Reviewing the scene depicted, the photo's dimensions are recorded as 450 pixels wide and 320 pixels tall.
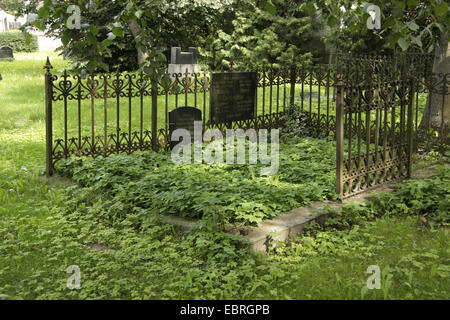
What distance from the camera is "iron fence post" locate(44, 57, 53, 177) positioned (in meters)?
7.64

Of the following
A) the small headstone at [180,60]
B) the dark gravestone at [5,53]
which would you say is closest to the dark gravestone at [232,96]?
the small headstone at [180,60]

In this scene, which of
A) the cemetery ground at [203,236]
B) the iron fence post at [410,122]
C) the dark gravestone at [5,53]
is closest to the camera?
the cemetery ground at [203,236]

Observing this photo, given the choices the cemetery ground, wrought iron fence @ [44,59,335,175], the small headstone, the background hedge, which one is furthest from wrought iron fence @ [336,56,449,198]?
the background hedge

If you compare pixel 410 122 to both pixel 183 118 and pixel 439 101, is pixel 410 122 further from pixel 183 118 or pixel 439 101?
pixel 183 118

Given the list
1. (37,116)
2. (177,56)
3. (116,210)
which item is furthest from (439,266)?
(177,56)

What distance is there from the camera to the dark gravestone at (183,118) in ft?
29.7

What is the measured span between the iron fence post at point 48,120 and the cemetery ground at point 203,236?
0.22 metres

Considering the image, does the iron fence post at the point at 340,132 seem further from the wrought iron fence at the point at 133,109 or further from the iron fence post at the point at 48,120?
the iron fence post at the point at 48,120

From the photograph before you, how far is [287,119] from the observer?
35.8 feet

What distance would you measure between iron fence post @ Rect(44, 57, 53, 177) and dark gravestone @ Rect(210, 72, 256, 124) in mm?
2888

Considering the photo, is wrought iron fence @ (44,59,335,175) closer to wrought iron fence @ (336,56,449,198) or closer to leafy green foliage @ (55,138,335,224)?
leafy green foliage @ (55,138,335,224)

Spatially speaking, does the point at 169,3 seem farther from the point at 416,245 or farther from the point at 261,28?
the point at 416,245

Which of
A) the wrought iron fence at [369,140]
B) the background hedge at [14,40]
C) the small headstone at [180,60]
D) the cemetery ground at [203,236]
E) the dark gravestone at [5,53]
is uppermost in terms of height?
the background hedge at [14,40]

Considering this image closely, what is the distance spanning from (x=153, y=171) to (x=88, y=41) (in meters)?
3.36
